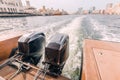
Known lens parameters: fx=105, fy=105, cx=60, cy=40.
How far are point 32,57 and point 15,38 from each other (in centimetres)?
85

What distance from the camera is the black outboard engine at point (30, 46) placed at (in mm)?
1949

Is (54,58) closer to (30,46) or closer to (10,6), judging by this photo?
(30,46)

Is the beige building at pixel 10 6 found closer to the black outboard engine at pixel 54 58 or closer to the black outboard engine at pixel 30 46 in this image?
the black outboard engine at pixel 30 46

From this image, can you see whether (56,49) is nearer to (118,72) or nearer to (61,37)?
(61,37)

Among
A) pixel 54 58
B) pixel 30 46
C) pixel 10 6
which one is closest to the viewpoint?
pixel 54 58

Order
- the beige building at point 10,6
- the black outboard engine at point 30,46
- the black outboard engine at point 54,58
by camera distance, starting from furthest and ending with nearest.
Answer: the beige building at point 10,6 < the black outboard engine at point 30,46 < the black outboard engine at point 54,58

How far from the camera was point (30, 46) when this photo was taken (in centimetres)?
198

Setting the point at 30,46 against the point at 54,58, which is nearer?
the point at 54,58

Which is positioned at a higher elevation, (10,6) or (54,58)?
(10,6)

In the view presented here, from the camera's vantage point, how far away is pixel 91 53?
1881 mm

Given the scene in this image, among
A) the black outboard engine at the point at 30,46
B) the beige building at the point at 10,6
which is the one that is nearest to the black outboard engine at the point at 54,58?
the black outboard engine at the point at 30,46

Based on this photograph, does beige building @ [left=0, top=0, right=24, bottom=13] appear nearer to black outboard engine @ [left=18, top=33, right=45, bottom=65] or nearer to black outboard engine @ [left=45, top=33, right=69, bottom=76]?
black outboard engine @ [left=18, top=33, right=45, bottom=65]

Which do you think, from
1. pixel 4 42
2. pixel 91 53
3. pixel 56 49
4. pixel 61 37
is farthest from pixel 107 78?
pixel 4 42

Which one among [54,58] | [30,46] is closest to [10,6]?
[30,46]
